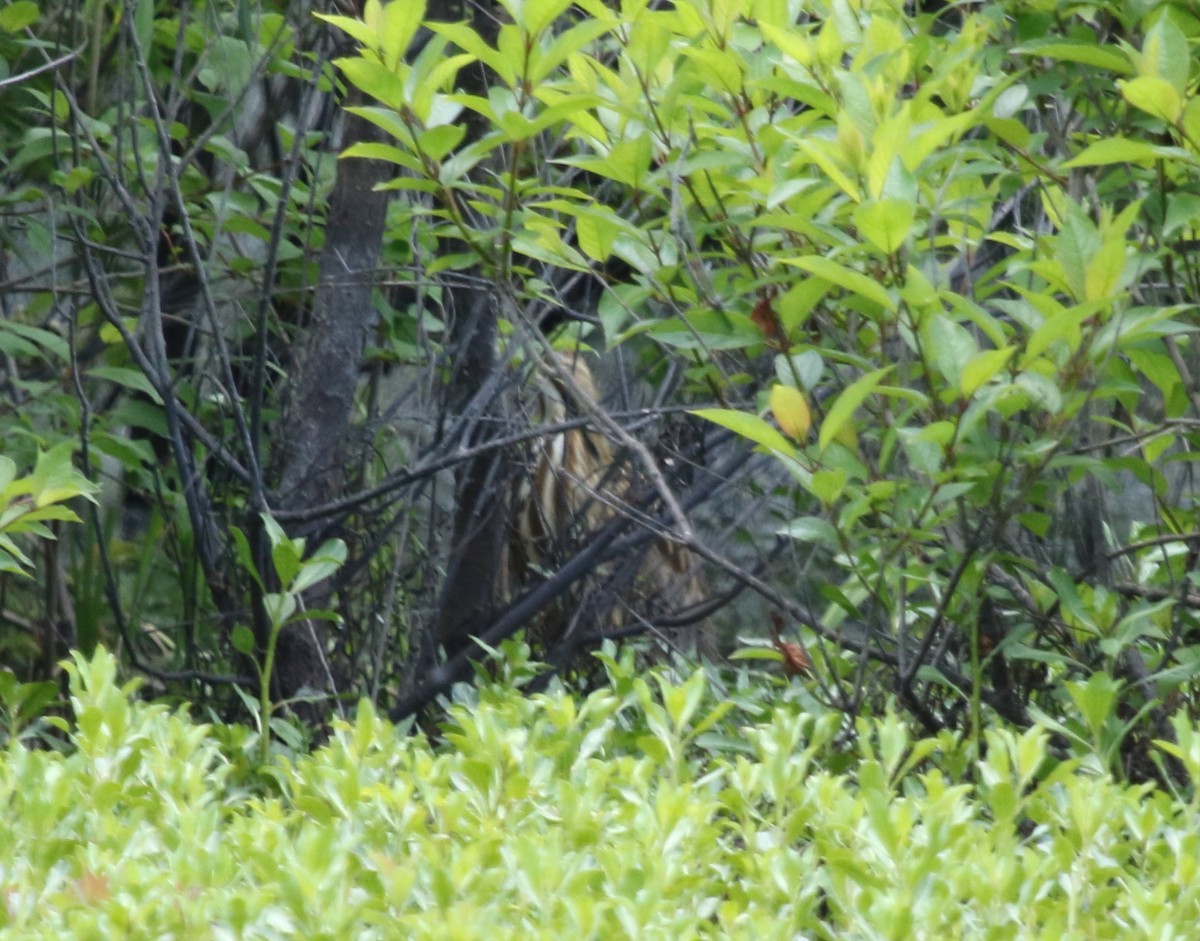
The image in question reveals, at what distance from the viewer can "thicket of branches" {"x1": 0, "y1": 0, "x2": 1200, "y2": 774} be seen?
2.11 metres

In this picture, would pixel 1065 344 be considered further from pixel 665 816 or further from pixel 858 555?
pixel 665 816

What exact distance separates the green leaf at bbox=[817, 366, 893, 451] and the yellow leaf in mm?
38

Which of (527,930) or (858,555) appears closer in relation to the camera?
(527,930)

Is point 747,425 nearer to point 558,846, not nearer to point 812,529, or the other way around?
point 812,529

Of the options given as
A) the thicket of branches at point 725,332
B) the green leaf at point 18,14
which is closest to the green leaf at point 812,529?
the thicket of branches at point 725,332

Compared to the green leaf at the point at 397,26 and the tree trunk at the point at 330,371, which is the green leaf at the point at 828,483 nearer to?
the green leaf at the point at 397,26

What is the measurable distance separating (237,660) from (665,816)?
5.96ft

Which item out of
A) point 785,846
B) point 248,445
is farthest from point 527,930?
point 248,445

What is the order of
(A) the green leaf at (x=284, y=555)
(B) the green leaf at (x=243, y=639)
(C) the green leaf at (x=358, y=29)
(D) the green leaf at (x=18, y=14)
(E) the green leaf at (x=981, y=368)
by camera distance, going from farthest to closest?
1. (D) the green leaf at (x=18, y=14)
2. (B) the green leaf at (x=243, y=639)
3. (A) the green leaf at (x=284, y=555)
4. (C) the green leaf at (x=358, y=29)
5. (E) the green leaf at (x=981, y=368)

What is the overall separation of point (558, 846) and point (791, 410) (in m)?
0.78

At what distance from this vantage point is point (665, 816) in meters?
1.67

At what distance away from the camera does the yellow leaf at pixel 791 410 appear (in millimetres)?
2090

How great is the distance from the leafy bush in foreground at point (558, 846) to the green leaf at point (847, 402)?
1.29 ft

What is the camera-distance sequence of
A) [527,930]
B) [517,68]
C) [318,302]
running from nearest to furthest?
[527,930] < [517,68] < [318,302]
